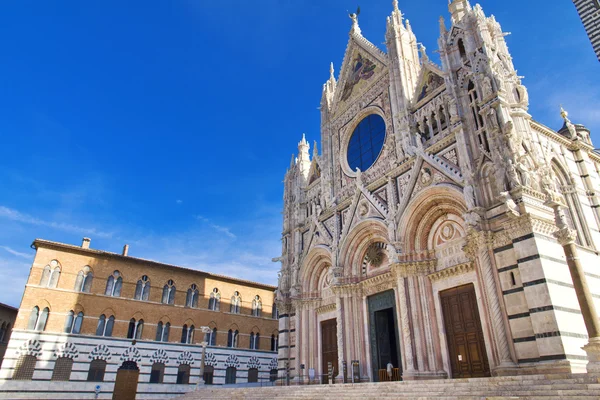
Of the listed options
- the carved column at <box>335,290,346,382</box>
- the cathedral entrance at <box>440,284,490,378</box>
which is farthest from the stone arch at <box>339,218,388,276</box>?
the cathedral entrance at <box>440,284,490,378</box>

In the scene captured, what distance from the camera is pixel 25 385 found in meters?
24.0

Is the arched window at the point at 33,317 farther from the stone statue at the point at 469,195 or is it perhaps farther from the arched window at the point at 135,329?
the stone statue at the point at 469,195

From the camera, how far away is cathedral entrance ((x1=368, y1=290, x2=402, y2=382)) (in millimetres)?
17734

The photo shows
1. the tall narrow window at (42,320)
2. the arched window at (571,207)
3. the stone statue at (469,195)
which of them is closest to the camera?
the stone statue at (469,195)

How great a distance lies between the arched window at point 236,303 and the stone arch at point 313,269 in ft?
42.8

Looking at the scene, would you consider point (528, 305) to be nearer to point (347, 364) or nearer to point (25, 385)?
point (347, 364)

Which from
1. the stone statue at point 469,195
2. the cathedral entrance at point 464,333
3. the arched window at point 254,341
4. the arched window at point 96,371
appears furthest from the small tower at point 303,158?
the arched window at point 96,371

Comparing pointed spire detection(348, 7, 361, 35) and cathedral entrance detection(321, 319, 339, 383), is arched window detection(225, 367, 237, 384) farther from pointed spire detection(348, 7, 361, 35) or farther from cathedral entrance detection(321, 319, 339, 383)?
pointed spire detection(348, 7, 361, 35)

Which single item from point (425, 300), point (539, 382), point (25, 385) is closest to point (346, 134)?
point (425, 300)

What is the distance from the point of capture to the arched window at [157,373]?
28312mm

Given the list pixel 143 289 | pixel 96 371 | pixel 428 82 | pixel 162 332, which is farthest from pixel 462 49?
pixel 96 371

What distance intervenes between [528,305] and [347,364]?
8984 millimetres

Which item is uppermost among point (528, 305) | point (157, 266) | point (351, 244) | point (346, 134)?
point (346, 134)

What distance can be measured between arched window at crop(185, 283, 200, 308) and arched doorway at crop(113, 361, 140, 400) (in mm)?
5702
